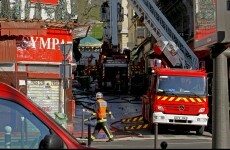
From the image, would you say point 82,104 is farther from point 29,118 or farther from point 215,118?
point 29,118

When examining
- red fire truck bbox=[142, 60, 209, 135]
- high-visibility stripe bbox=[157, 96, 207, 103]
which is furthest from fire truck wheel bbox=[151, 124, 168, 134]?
high-visibility stripe bbox=[157, 96, 207, 103]

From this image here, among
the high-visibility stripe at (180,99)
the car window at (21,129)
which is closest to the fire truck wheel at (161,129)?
the high-visibility stripe at (180,99)

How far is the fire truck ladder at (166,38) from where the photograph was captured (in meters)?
31.6

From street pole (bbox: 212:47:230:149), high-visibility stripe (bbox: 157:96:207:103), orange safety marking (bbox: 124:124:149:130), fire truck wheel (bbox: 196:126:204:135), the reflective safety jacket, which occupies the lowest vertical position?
orange safety marking (bbox: 124:124:149:130)

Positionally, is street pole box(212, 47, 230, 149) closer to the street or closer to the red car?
the street

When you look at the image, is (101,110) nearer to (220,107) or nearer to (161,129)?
(161,129)

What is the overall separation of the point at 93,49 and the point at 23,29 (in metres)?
48.4

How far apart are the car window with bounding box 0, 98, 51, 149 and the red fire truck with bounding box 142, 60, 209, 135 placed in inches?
604

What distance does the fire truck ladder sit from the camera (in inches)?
1243

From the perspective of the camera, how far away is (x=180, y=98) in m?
20.5

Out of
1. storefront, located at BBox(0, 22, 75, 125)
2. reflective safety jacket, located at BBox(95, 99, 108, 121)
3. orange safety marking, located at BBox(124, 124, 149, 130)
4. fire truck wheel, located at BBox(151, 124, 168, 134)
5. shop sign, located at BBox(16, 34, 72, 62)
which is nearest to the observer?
reflective safety jacket, located at BBox(95, 99, 108, 121)

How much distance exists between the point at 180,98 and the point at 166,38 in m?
12.6

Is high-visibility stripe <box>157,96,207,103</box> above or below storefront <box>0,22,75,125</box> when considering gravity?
below

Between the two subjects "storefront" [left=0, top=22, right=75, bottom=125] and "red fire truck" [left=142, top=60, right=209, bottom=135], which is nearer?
"red fire truck" [left=142, top=60, right=209, bottom=135]
